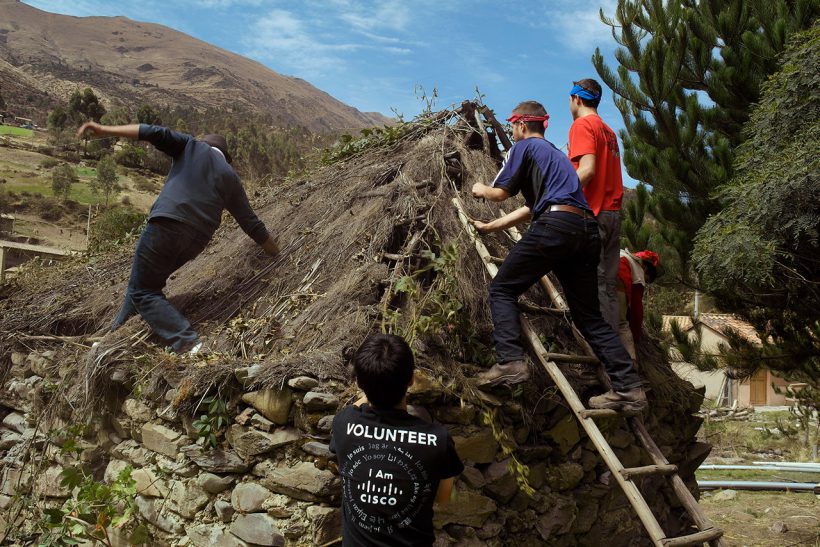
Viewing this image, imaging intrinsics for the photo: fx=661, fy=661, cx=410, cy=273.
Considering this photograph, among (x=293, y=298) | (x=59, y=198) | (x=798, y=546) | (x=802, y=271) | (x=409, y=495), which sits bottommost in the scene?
(x=798, y=546)

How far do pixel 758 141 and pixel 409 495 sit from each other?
215 inches

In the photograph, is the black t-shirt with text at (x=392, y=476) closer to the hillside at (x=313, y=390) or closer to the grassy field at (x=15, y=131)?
the hillside at (x=313, y=390)

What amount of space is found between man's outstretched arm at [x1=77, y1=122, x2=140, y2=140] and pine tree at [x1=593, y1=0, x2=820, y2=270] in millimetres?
6178

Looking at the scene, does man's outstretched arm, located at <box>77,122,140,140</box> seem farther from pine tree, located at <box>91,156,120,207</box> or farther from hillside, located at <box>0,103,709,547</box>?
pine tree, located at <box>91,156,120,207</box>

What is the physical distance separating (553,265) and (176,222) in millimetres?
2780

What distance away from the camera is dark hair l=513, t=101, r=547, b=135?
414cm

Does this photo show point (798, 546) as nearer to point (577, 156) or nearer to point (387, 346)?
point (577, 156)

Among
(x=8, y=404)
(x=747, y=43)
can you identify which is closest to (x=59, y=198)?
(x=8, y=404)

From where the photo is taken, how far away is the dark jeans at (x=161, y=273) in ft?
15.3

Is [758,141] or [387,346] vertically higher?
[758,141]

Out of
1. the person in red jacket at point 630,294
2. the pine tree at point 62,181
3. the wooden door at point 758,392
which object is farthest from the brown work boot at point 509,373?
the pine tree at point 62,181

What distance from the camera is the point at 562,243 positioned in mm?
3627

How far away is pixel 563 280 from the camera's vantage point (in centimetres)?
384

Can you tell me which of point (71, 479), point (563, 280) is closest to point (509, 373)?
point (563, 280)
